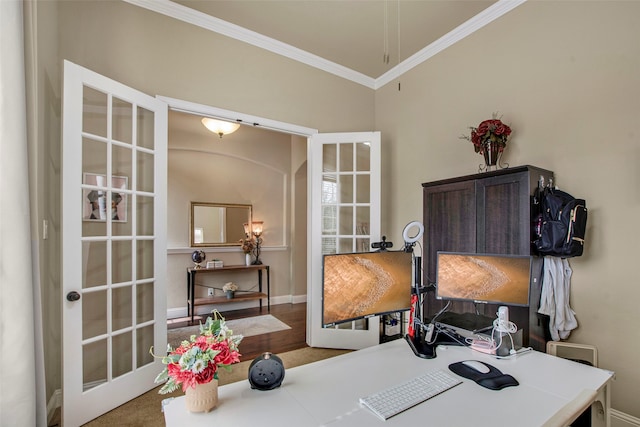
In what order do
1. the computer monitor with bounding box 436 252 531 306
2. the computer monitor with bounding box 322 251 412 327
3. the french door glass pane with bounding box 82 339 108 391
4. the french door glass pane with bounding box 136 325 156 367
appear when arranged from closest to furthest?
the computer monitor with bounding box 322 251 412 327, the computer monitor with bounding box 436 252 531 306, the french door glass pane with bounding box 82 339 108 391, the french door glass pane with bounding box 136 325 156 367

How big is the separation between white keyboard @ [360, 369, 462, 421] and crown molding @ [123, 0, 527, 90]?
2.93 m

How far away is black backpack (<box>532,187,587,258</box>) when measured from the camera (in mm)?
1917

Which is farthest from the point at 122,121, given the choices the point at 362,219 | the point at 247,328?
the point at 247,328

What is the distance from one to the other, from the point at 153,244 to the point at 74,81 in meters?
1.20

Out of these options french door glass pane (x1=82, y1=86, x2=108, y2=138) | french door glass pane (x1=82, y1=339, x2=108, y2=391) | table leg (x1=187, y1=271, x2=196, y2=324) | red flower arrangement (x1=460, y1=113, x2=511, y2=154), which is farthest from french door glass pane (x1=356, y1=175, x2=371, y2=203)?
table leg (x1=187, y1=271, x2=196, y2=324)

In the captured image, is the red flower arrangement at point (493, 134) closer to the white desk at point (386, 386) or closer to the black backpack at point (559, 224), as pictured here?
the black backpack at point (559, 224)

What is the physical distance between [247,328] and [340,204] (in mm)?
→ 2076

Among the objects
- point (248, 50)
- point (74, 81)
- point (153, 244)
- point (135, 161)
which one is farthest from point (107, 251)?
point (248, 50)

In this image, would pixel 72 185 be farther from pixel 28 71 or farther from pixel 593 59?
pixel 593 59

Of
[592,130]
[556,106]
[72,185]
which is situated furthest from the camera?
[556,106]

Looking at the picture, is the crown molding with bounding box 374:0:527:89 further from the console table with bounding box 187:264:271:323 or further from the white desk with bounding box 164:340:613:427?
the console table with bounding box 187:264:271:323

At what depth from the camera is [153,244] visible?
96.3 inches

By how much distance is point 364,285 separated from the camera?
1.49m

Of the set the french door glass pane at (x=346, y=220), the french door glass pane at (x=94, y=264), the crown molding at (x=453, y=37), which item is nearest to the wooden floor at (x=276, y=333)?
the french door glass pane at (x=346, y=220)
